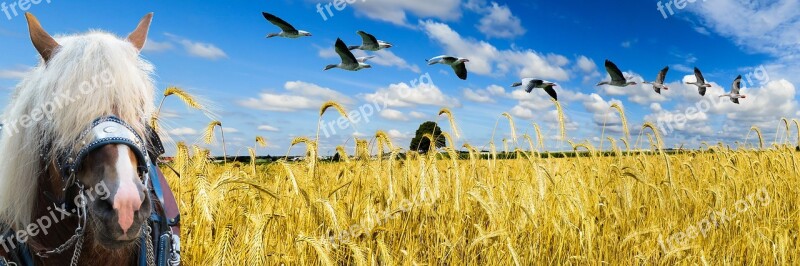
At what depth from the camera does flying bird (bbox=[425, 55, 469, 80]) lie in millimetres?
5293

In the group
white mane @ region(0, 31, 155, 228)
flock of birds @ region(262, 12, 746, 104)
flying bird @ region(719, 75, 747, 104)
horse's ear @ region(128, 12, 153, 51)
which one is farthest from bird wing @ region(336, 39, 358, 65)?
flying bird @ region(719, 75, 747, 104)

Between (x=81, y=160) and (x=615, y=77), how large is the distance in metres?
5.72

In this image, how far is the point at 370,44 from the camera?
20.2 ft

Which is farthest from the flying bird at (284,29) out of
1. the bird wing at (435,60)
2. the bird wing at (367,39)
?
the bird wing at (435,60)

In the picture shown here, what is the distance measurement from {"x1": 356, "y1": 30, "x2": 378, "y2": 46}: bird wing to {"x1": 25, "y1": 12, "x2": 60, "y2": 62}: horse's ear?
4.31 meters

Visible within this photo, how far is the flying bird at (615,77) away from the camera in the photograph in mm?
5773

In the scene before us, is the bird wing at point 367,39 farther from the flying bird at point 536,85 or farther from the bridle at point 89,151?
the bridle at point 89,151

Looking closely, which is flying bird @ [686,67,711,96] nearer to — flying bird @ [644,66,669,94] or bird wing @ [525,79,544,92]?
flying bird @ [644,66,669,94]

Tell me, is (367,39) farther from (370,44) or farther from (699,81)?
(699,81)

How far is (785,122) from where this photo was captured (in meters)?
5.98

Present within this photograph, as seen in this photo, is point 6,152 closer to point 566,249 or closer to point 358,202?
point 358,202

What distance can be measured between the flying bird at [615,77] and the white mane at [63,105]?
5.08 metres

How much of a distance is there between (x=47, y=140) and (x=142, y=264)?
52 centimetres

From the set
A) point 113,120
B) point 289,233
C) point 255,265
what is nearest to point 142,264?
point 255,265
